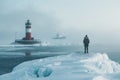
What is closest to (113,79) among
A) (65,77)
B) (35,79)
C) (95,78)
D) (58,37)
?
(95,78)

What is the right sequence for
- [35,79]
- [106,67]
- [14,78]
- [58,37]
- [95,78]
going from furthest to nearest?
[58,37] → [106,67] → [14,78] → [35,79] → [95,78]

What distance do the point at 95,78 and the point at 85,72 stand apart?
6.65ft

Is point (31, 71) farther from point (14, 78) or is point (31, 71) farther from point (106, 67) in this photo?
point (106, 67)

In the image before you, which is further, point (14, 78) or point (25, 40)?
point (25, 40)

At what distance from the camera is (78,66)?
2108 cm

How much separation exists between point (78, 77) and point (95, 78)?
3.59ft

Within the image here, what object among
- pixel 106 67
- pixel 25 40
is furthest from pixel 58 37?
pixel 106 67

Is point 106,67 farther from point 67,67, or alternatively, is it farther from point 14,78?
point 14,78

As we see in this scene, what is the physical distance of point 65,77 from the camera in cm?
1784

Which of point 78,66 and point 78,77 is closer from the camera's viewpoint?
point 78,77

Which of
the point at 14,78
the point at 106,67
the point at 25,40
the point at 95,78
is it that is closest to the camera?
the point at 95,78

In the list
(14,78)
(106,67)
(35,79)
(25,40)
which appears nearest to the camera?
(35,79)

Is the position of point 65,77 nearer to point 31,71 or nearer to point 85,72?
point 85,72

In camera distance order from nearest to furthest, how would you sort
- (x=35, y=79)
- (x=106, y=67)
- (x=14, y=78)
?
→ 1. (x=35, y=79)
2. (x=14, y=78)
3. (x=106, y=67)
